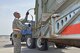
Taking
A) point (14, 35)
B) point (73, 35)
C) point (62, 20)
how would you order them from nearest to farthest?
point (73, 35) → point (62, 20) → point (14, 35)

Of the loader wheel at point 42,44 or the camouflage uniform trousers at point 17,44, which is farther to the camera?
the loader wheel at point 42,44

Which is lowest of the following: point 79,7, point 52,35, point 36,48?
point 36,48

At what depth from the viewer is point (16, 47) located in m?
6.95

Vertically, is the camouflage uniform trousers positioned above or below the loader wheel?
above

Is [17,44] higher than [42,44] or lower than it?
higher

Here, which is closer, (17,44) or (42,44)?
(17,44)

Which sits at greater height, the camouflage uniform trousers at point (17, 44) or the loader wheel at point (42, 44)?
the camouflage uniform trousers at point (17, 44)

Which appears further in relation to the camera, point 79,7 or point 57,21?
point 57,21

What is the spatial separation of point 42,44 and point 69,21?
194 inches

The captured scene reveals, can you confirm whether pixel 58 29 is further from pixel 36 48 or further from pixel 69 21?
pixel 36 48

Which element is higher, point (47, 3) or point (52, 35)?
point (47, 3)

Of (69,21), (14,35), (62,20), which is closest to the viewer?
(69,21)

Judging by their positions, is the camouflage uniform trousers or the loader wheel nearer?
the camouflage uniform trousers

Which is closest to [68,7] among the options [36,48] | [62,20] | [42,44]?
[62,20]
